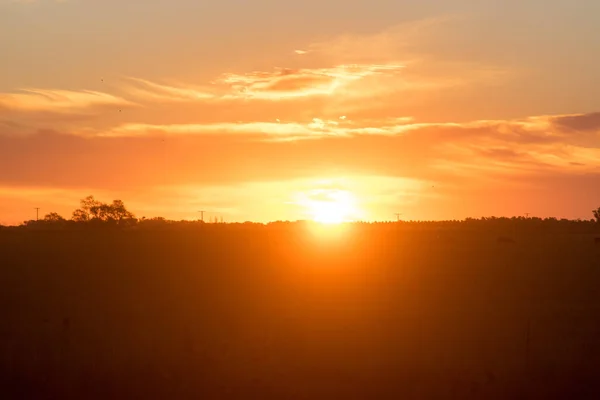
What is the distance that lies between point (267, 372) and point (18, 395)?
5451 mm

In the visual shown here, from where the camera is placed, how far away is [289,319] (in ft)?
92.3

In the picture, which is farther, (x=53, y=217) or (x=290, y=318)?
(x=53, y=217)

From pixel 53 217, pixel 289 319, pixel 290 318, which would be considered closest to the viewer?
pixel 289 319

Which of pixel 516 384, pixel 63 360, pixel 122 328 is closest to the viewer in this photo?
pixel 516 384

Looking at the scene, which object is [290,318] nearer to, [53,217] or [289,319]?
[289,319]

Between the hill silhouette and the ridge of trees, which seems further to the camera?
the ridge of trees

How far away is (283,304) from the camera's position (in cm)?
3366

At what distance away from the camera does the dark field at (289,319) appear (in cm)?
1816

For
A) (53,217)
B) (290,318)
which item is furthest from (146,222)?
(290,318)

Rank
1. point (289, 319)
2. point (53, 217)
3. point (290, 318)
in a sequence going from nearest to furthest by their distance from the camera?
point (289, 319) → point (290, 318) → point (53, 217)

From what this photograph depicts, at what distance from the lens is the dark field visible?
18.2 metres

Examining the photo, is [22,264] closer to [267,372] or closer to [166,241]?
[166,241]

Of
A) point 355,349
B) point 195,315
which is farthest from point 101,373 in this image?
point 195,315

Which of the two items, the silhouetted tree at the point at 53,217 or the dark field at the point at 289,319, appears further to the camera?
the silhouetted tree at the point at 53,217
